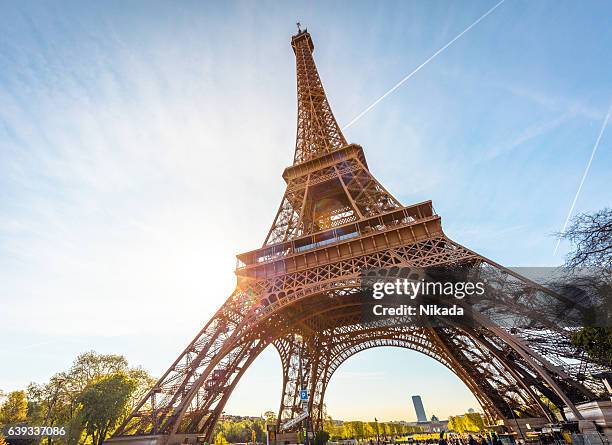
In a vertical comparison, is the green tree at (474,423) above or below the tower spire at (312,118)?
below

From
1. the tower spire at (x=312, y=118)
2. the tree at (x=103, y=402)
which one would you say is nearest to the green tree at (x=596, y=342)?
the tower spire at (x=312, y=118)

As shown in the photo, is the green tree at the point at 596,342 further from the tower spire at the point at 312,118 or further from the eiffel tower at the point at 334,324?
the tower spire at the point at 312,118

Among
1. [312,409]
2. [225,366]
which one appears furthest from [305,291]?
[312,409]

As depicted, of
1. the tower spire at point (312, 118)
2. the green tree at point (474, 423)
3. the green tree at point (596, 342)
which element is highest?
the tower spire at point (312, 118)

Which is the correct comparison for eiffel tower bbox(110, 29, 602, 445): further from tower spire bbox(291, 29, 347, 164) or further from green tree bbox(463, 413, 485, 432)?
green tree bbox(463, 413, 485, 432)

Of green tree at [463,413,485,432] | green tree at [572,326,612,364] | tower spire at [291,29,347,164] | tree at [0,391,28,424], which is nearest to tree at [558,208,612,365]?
green tree at [572,326,612,364]

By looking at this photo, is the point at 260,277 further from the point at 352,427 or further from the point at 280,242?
the point at 352,427
